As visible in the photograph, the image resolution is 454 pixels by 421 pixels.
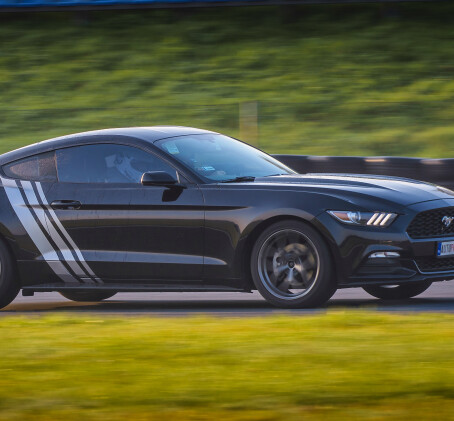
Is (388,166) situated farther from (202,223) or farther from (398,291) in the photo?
(202,223)

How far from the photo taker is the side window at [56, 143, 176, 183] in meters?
8.84

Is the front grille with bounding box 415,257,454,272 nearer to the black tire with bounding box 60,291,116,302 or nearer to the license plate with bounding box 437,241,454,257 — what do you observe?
the license plate with bounding box 437,241,454,257

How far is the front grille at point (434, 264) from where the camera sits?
8125mm

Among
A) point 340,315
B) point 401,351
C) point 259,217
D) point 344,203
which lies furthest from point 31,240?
point 401,351

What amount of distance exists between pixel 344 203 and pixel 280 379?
331 cm

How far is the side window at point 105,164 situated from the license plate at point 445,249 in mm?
2131

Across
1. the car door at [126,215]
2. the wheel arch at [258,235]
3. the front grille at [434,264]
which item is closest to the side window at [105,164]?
the car door at [126,215]

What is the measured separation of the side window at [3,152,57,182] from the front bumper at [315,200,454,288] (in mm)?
2400

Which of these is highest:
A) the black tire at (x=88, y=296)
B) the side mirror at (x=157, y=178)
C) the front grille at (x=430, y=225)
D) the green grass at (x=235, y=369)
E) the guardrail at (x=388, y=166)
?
the side mirror at (x=157, y=178)

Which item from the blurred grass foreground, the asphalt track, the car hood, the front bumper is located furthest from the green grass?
the blurred grass foreground

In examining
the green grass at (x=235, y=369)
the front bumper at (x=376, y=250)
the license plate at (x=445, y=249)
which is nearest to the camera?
the green grass at (x=235, y=369)

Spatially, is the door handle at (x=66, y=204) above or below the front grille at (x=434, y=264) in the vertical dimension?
above

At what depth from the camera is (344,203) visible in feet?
26.6

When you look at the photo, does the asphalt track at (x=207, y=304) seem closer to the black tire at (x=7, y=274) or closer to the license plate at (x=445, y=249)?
the black tire at (x=7, y=274)
